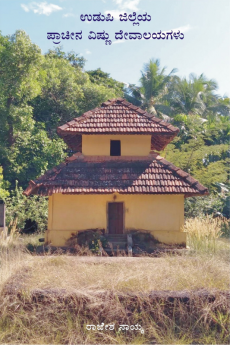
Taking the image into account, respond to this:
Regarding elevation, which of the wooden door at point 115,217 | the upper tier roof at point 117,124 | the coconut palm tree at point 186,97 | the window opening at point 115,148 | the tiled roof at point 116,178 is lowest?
the wooden door at point 115,217

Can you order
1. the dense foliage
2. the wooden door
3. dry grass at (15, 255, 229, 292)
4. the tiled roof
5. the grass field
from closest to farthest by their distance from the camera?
1. the grass field
2. dry grass at (15, 255, 229, 292)
3. the tiled roof
4. the wooden door
5. the dense foliage

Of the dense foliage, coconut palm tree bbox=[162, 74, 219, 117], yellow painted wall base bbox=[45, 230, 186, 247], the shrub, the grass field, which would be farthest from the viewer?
coconut palm tree bbox=[162, 74, 219, 117]

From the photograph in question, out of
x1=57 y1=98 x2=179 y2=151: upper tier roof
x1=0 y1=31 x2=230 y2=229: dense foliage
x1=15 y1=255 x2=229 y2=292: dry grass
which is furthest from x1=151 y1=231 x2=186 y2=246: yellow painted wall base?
x1=0 y1=31 x2=230 y2=229: dense foliage

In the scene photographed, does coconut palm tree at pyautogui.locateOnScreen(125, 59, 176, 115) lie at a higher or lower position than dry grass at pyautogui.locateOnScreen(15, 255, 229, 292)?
higher

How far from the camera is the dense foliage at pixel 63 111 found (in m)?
16.1

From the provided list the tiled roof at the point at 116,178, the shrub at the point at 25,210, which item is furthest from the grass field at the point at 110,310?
the shrub at the point at 25,210

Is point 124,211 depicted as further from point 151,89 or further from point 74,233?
point 151,89

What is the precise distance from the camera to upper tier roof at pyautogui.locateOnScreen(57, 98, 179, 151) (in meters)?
10.8

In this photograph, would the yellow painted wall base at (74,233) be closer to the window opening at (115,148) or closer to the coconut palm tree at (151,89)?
the window opening at (115,148)

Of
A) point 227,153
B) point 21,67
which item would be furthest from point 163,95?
point 21,67

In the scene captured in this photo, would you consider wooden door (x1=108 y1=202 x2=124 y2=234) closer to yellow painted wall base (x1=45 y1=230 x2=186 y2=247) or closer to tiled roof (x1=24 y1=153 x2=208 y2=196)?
tiled roof (x1=24 y1=153 x2=208 y2=196)

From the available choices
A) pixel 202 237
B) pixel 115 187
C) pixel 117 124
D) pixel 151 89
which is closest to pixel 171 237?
pixel 202 237

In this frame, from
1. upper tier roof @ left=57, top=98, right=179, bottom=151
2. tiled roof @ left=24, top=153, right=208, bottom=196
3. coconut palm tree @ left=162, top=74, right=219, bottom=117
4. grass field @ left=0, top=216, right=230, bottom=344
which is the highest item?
coconut palm tree @ left=162, top=74, right=219, bottom=117

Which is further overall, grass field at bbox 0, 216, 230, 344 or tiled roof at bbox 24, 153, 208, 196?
tiled roof at bbox 24, 153, 208, 196
